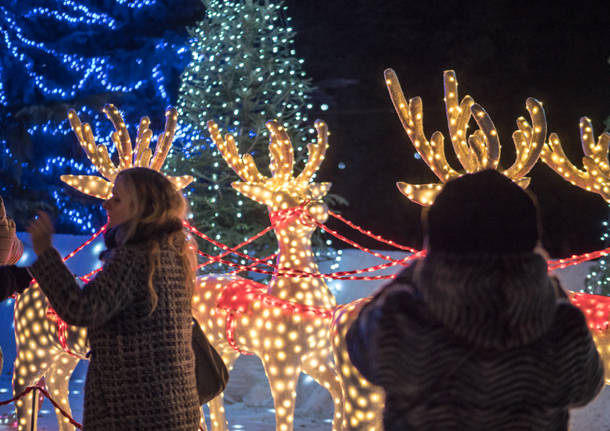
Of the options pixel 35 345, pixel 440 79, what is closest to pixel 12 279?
pixel 35 345

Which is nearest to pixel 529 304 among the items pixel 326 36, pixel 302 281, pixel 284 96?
pixel 302 281

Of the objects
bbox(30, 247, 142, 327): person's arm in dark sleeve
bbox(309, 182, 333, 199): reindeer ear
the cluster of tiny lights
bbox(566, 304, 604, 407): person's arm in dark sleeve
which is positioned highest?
the cluster of tiny lights

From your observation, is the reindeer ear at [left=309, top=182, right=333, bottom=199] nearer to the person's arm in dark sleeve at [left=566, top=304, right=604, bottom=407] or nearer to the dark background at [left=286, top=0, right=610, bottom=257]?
the person's arm in dark sleeve at [left=566, top=304, right=604, bottom=407]

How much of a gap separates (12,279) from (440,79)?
390 inches

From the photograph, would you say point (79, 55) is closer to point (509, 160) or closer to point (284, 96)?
point (284, 96)

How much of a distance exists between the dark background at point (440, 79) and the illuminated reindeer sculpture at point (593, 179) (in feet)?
19.6

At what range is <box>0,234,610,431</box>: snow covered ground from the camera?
5.43 m

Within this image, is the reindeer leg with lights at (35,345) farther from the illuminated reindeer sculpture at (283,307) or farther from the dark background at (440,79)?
the dark background at (440,79)

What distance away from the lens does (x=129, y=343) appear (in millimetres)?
2459

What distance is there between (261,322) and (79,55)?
10349mm

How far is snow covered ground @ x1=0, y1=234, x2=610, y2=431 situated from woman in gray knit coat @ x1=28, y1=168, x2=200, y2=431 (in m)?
3.62

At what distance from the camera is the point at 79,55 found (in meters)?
13.1

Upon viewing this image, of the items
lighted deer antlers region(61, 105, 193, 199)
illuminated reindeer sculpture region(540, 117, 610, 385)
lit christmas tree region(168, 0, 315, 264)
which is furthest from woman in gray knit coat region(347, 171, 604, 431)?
lit christmas tree region(168, 0, 315, 264)

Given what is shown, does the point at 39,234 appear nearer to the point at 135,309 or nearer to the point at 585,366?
the point at 135,309
